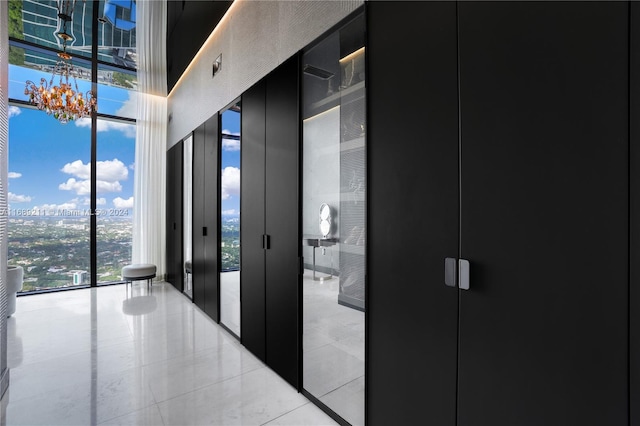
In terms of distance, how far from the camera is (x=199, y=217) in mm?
4711

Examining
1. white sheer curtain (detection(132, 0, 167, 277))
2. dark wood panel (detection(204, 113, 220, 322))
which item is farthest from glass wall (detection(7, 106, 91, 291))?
dark wood panel (detection(204, 113, 220, 322))

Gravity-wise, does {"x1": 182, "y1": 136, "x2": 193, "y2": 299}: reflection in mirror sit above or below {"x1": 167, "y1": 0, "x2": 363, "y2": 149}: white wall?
below

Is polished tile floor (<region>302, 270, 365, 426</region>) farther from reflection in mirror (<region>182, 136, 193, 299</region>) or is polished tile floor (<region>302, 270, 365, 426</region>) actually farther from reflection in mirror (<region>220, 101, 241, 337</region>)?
reflection in mirror (<region>182, 136, 193, 299</region>)

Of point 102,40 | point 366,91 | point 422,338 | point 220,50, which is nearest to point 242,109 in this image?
point 220,50

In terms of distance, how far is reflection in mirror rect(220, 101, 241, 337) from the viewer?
3662mm

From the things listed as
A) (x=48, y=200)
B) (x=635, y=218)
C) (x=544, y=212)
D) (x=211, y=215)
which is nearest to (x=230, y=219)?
(x=211, y=215)

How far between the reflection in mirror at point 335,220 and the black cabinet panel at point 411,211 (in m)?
0.14

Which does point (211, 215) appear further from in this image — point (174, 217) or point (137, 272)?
point (137, 272)

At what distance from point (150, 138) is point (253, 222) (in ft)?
15.9

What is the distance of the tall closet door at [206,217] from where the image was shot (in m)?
4.18

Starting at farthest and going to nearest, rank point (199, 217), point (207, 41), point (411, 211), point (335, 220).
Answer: point (199, 217) → point (207, 41) → point (335, 220) → point (411, 211)

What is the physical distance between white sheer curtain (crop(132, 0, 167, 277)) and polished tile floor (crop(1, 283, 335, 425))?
2.23 m

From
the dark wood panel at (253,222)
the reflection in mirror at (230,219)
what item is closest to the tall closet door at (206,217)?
the reflection in mirror at (230,219)

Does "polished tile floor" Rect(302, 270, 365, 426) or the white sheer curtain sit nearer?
"polished tile floor" Rect(302, 270, 365, 426)
